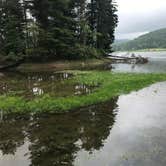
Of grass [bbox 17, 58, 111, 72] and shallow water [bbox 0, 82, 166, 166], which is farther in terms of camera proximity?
grass [bbox 17, 58, 111, 72]

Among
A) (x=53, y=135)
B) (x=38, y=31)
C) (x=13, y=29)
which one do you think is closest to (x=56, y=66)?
(x=38, y=31)

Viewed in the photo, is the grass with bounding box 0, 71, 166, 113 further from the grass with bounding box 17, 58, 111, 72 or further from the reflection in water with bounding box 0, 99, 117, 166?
the grass with bounding box 17, 58, 111, 72

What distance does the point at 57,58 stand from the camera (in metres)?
41.7

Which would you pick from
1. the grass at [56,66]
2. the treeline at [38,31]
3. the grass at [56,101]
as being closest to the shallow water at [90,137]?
the grass at [56,101]

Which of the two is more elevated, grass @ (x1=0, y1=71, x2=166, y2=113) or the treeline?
the treeline

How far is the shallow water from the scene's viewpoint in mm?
8047

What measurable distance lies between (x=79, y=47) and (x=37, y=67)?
8293 mm

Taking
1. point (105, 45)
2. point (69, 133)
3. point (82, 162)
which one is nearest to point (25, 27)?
point (105, 45)

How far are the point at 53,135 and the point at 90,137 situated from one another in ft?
4.96

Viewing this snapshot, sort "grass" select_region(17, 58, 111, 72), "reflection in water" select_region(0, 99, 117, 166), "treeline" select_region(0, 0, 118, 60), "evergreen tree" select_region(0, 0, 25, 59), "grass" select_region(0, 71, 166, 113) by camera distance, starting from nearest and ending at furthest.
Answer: "reflection in water" select_region(0, 99, 117, 166), "grass" select_region(0, 71, 166, 113), "grass" select_region(17, 58, 111, 72), "treeline" select_region(0, 0, 118, 60), "evergreen tree" select_region(0, 0, 25, 59)

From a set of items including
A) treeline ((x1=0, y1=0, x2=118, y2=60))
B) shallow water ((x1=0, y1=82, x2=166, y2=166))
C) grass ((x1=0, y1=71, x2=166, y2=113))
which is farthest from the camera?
treeline ((x1=0, y1=0, x2=118, y2=60))

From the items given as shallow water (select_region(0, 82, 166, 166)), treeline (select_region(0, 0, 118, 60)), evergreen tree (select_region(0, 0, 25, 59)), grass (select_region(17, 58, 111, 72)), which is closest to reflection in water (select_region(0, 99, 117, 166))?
shallow water (select_region(0, 82, 166, 166))

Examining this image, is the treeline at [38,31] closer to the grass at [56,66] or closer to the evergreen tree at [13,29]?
the evergreen tree at [13,29]

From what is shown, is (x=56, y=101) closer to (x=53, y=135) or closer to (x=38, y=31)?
(x=53, y=135)
